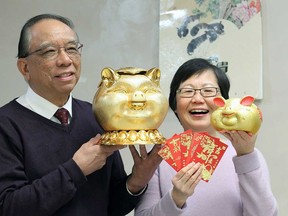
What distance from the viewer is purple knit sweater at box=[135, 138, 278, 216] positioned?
3.46 feet

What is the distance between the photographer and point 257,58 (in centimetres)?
177

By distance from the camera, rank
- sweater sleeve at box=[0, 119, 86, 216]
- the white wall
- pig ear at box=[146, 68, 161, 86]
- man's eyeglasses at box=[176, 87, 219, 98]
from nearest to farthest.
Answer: sweater sleeve at box=[0, 119, 86, 216], pig ear at box=[146, 68, 161, 86], man's eyeglasses at box=[176, 87, 219, 98], the white wall

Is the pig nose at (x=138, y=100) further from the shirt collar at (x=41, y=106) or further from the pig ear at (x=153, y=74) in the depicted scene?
the shirt collar at (x=41, y=106)

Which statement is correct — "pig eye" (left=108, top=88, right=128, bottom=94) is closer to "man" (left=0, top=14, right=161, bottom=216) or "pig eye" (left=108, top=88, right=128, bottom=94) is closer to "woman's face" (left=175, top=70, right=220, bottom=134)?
"man" (left=0, top=14, right=161, bottom=216)

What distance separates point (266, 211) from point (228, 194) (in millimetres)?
114

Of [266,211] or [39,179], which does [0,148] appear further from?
[266,211]

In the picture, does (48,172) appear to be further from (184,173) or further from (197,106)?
(197,106)

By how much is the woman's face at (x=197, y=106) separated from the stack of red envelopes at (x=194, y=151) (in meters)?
0.12

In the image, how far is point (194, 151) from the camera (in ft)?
3.46

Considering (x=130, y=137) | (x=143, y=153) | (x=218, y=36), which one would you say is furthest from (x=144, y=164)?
(x=218, y=36)

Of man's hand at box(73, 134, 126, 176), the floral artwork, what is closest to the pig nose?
man's hand at box(73, 134, 126, 176)

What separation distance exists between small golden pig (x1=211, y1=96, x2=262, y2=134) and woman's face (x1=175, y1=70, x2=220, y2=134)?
0.13 meters

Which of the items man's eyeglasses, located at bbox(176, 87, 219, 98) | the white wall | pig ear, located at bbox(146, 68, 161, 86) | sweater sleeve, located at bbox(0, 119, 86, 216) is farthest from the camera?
the white wall

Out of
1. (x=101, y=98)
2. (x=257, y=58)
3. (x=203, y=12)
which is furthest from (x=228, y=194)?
(x=203, y=12)
